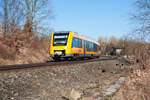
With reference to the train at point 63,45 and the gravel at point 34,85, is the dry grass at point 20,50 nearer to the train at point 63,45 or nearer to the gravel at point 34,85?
the train at point 63,45

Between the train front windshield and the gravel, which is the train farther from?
the gravel

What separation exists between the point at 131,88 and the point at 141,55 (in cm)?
589

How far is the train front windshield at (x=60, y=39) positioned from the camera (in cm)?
1561

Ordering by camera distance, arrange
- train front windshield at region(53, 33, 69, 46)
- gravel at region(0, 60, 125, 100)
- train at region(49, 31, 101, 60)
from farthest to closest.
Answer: train front windshield at region(53, 33, 69, 46) < train at region(49, 31, 101, 60) < gravel at region(0, 60, 125, 100)

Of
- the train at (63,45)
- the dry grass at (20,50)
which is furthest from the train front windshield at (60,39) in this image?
the dry grass at (20,50)

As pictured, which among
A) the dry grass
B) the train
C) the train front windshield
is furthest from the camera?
the train front windshield

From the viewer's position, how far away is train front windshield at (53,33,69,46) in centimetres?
1561

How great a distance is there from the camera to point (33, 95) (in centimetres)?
638

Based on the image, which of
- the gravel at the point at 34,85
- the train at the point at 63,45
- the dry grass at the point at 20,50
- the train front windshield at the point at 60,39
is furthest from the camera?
the train front windshield at the point at 60,39

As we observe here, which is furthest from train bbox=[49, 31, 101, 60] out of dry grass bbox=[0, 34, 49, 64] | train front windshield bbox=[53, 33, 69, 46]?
dry grass bbox=[0, 34, 49, 64]

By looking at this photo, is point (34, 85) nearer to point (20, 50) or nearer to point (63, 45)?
point (63, 45)

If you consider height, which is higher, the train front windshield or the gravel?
the train front windshield

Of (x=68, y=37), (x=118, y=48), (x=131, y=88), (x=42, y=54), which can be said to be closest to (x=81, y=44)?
(x=68, y=37)

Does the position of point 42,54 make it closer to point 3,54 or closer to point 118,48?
point 3,54
